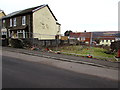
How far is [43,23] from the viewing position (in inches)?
927

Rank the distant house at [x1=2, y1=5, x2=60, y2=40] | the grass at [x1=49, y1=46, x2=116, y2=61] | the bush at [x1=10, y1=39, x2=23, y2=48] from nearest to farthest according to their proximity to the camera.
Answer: the grass at [x1=49, y1=46, x2=116, y2=61] → the bush at [x1=10, y1=39, x2=23, y2=48] → the distant house at [x1=2, y1=5, x2=60, y2=40]

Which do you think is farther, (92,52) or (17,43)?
(17,43)

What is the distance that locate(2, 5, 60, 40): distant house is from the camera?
2102 centimetres

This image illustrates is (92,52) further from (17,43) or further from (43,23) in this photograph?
(43,23)

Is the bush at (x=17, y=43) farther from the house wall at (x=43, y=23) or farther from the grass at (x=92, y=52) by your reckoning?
the house wall at (x=43, y=23)

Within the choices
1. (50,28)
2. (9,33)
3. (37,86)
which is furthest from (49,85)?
(9,33)

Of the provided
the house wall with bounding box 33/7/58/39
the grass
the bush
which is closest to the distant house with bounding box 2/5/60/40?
the house wall with bounding box 33/7/58/39

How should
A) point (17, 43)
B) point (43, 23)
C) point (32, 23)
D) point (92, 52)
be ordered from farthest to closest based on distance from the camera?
point (43, 23)
point (32, 23)
point (17, 43)
point (92, 52)

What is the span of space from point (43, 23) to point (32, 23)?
11.4 ft

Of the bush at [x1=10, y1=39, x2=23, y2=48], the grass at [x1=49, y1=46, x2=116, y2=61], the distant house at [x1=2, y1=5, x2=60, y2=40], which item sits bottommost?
the grass at [x1=49, y1=46, x2=116, y2=61]

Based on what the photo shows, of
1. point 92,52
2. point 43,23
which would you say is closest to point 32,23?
point 43,23

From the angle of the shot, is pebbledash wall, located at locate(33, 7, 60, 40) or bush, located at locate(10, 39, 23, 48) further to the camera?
pebbledash wall, located at locate(33, 7, 60, 40)

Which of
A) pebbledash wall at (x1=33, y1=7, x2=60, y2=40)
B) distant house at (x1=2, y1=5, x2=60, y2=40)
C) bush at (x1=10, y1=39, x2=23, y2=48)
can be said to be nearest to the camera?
bush at (x1=10, y1=39, x2=23, y2=48)

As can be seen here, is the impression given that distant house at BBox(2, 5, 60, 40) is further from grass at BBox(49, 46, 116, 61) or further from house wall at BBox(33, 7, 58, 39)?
grass at BBox(49, 46, 116, 61)
